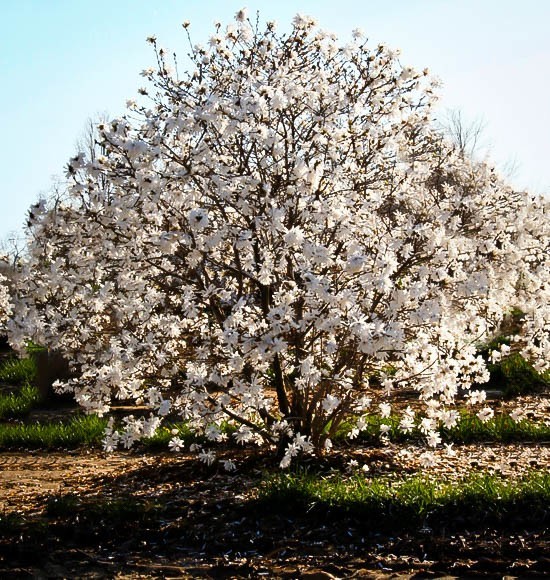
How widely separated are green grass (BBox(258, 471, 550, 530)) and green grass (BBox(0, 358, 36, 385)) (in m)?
7.40

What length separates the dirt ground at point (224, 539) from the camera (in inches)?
200

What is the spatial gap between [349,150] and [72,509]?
12.2ft

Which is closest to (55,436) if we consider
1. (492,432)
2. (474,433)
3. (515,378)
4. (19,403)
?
(19,403)

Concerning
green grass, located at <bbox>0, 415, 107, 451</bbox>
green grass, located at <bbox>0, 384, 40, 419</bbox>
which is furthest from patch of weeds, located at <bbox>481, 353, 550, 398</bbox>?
green grass, located at <bbox>0, 384, 40, 419</bbox>

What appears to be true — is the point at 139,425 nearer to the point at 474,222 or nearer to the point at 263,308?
the point at 263,308

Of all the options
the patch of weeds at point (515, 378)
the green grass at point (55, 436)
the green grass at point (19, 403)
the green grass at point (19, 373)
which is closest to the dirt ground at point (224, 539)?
the green grass at point (55, 436)

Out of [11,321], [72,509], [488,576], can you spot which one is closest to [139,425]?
[72,509]

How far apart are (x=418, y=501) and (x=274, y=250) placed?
83.4 inches

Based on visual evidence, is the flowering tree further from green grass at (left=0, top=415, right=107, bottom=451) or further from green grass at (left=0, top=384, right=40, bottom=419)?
green grass at (left=0, top=384, right=40, bottom=419)

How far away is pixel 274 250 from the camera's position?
604 cm

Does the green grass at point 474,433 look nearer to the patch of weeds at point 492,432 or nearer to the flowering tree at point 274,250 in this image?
the patch of weeds at point 492,432

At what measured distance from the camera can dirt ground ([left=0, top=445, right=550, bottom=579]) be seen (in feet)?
16.7

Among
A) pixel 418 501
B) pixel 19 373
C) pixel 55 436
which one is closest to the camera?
pixel 418 501

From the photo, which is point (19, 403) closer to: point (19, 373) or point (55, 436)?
point (19, 373)
